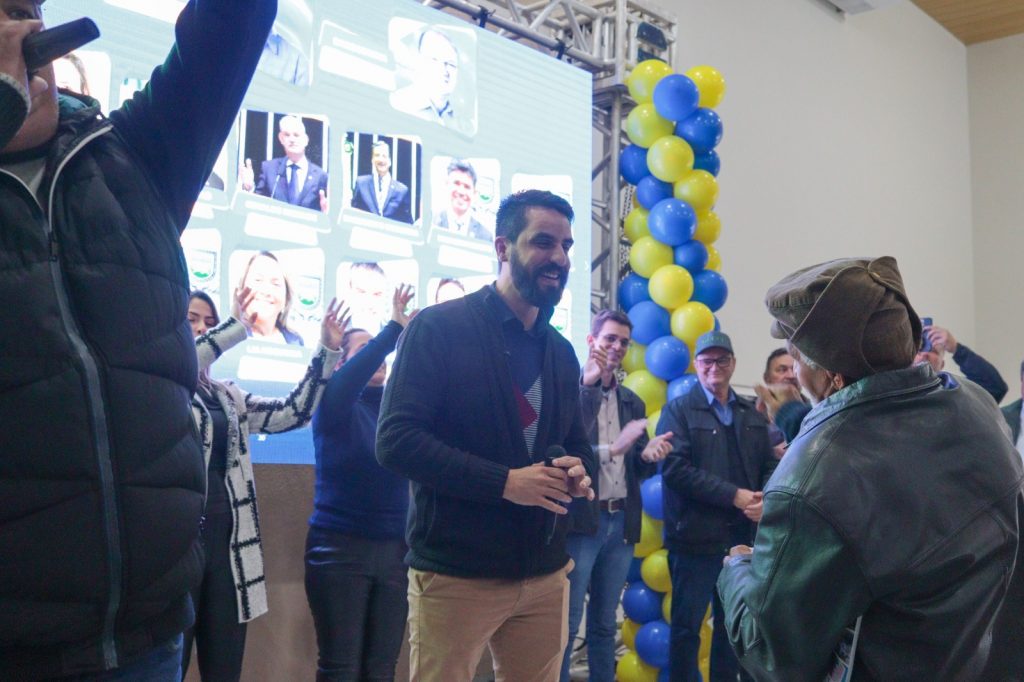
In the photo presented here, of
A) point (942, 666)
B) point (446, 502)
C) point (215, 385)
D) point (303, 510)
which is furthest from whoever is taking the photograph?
point (303, 510)

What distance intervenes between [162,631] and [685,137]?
4.89m

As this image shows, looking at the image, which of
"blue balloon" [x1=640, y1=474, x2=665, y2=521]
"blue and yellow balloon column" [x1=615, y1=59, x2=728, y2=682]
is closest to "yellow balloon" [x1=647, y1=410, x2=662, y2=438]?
"blue and yellow balloon column" [x1=615, y1=59, x2=728, y2=682]

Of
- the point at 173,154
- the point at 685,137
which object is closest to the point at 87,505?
the point at 173,154

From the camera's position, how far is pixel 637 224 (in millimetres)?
5703

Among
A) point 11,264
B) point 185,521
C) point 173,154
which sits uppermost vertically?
point 173,154

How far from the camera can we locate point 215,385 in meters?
3.16

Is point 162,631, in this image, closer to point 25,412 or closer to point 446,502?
point 25,412

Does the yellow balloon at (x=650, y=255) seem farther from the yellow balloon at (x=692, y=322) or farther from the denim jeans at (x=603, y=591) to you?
the denim jeans at (x=603, y=591)

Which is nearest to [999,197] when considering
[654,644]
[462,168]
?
[654,644]

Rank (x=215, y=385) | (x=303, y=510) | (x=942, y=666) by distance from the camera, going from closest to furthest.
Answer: (x=942, y=666) < (x=215, y=385) < (x=303, y=510)

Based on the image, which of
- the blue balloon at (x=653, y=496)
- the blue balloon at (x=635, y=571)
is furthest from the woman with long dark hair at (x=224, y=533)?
the blue balloon at (x=635, y=571)

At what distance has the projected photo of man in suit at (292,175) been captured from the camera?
13.1 ft

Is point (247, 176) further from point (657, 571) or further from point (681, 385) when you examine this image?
point (657, 571)

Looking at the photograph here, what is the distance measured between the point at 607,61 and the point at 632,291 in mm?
1427
